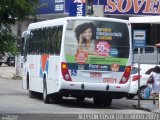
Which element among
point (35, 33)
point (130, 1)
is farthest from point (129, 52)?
point (130, 1)

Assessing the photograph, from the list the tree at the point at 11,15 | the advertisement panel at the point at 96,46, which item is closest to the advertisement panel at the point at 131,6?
the advertisement panel at the point at 96,46

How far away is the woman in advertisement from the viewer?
76.3ft

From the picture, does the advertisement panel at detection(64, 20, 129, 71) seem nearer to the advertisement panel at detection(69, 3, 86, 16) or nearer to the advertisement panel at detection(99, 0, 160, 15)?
the advertisement panel at detection(69, 3, 86, 16)

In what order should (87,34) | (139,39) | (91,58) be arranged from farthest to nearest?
(139,39)
(87,34)
(91,58)

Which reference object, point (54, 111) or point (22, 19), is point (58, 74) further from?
point (22, 19)

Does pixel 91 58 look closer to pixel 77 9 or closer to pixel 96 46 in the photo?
pixel 96 46

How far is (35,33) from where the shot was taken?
27500 mm

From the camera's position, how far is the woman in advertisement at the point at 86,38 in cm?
2325

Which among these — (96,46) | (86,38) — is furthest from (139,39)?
(86,38)

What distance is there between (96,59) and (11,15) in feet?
17.9

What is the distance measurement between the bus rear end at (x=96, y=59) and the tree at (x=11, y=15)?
458cm

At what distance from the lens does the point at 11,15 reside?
18.7m

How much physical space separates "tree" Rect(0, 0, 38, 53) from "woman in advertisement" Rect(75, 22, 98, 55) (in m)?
4.69

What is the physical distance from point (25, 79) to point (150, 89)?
6.22m
